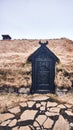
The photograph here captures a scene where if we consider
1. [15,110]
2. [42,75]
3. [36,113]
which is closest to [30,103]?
[15,110]

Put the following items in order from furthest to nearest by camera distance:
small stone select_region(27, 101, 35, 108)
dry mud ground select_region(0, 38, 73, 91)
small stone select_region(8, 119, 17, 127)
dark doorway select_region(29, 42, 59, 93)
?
1. dark doorway select_region(29, 42, 59, 93)
2. dry mud ground select_region(0, 38, 73, 91)
3. small stone select_region(27, 101, 35, 108)
4. small stone select_region(8, 119, 17, 127)

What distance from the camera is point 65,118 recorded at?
824cm

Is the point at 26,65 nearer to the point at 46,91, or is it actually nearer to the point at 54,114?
the point at 46,91

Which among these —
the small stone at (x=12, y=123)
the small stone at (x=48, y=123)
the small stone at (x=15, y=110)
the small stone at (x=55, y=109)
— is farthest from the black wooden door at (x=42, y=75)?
the small stone at (x=12, y=123)

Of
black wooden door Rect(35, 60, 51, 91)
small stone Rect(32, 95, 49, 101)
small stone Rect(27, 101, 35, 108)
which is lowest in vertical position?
small stone Rect(27, 101, 35, 108)

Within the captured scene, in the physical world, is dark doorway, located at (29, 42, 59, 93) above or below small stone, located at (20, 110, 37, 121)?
above

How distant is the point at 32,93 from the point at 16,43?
7411 mm

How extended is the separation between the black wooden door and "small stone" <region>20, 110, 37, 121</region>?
3616mm

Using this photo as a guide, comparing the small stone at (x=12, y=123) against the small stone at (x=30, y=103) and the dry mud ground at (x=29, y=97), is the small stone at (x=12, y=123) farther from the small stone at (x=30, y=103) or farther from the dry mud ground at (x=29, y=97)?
the small stone at (x=30, y=103)

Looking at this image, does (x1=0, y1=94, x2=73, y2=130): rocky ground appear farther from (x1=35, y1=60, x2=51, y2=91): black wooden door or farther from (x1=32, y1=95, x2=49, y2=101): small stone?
(x1=35, y1=60, x2=51, y2=91): black wooden door

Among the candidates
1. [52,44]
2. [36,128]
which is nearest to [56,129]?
[36,128]

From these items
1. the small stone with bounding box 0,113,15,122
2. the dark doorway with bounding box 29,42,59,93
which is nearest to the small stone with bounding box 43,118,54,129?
the small stone with bounding box 0,113,15,122

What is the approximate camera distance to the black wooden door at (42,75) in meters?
12.5

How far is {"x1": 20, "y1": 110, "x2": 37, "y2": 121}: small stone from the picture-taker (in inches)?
329
